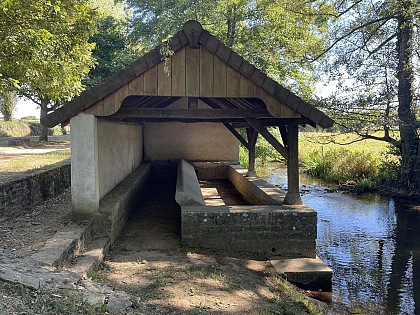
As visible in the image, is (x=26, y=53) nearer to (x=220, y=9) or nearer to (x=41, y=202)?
(x=41, y=202)

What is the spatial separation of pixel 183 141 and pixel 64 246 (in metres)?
10.0

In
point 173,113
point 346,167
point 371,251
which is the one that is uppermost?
point 173,113

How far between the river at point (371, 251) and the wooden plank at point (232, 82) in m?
3.63

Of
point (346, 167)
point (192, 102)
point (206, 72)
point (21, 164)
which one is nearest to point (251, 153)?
point (192, 102)

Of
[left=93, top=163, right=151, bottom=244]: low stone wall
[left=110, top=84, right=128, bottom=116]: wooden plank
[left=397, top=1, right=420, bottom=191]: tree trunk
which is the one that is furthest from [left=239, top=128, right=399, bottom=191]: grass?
[left=110, top=84, right=128, bottom=116]: wooden plank

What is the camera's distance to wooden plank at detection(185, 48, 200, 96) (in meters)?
6.26

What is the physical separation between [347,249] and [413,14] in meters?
8.97

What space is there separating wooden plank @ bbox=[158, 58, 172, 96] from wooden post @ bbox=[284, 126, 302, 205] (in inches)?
95.1

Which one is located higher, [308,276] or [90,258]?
[90,258]

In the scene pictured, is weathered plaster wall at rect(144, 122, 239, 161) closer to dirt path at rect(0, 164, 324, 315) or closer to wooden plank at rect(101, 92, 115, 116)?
dirt path at rect(0, 164, 324, 315)

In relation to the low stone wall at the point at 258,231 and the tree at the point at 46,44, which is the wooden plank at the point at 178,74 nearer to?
the low stone wall at the point at 258,231

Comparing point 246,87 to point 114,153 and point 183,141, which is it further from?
point 183,141

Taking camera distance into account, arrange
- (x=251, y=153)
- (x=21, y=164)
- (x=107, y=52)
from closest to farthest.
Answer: (x=21, y=164)
(x=251, y=153)
(x=107, y=52)

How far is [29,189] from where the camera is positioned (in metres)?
7.64
